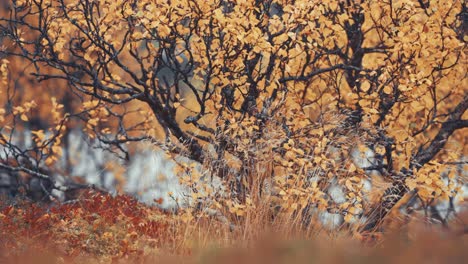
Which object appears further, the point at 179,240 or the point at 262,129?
the point at 262,129

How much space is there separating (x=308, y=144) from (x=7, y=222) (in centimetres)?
349

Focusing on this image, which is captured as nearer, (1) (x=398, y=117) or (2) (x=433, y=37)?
(2) (x=433, y=37)

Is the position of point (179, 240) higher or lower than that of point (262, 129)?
lower

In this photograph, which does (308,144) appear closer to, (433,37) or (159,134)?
(433,37)

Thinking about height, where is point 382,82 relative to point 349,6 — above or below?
below

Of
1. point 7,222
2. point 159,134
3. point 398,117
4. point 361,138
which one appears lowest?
point 7,222

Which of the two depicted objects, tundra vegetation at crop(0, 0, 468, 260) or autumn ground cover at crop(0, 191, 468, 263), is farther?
tundra vegetation at crop(0, 0, 468, 260)

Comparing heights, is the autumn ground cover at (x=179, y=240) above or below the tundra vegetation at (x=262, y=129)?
below

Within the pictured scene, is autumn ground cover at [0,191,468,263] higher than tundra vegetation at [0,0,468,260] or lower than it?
lower

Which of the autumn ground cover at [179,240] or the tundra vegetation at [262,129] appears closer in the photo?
the autumn ground cover at [179,240]

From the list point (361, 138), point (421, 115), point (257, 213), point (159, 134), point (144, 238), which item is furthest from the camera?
point (159, 134)

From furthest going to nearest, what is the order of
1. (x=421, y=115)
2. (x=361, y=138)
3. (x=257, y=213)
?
(x=421, y=115), (x=361, y=138), (x=257, y=213)

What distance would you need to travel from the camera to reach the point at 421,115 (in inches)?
436

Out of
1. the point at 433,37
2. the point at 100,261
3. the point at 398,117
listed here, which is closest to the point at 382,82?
the point at 433,37
